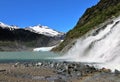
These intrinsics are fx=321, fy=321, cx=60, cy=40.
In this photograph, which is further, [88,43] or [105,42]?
[88,43]

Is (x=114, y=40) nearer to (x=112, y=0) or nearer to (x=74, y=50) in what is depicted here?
(x=74, y=50)

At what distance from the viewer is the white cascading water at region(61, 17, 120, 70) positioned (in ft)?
195

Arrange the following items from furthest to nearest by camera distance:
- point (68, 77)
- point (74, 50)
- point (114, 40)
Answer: point (74, 50)
point (114, 40)
point (68, 77)

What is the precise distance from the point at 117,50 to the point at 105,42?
16.5 m

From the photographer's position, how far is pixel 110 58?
188 ft

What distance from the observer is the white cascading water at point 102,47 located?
59.5 m

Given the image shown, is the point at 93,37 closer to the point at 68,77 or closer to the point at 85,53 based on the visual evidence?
the point at 85,53

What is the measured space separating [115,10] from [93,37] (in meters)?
32.3

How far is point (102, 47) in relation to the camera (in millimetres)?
73625

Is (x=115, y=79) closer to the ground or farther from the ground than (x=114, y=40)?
closer to the ground

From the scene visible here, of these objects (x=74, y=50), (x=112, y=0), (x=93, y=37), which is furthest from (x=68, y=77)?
(x=112, y=0)

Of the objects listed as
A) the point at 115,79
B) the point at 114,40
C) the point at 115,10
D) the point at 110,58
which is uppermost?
the point at 115,10

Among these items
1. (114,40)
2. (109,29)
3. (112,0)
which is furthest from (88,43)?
(112,0)

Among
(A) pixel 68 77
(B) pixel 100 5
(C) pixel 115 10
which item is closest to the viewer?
(A) pixel 68 77
